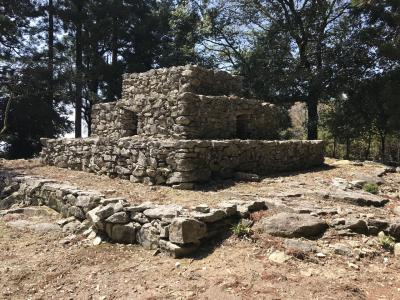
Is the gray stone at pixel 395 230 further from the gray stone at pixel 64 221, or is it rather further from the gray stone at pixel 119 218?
the gray stone at pixel 64 221

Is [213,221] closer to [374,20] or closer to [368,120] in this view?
[368,120]

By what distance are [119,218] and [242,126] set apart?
20.1ft

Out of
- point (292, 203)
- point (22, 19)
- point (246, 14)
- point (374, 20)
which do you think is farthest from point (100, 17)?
point (292, 203)

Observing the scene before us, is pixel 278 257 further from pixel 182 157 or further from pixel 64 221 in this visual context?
pixel 64 221

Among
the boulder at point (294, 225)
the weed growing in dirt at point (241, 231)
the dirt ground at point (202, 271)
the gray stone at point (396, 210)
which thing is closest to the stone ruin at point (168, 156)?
the weed growing in dirt at point (241, 231)

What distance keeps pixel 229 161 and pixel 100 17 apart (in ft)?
61.9

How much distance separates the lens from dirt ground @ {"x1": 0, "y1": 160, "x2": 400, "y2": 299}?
4.56 metres

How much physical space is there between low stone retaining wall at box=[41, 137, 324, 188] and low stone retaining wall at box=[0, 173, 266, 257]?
167cm

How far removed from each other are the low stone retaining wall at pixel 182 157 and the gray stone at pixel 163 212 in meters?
2.07

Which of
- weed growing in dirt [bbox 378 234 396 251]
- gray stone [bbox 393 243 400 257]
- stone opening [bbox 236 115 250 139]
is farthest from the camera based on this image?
stone opening [bbox 236 115 250 139]

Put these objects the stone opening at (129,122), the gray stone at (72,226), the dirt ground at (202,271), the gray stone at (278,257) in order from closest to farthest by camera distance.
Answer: the dirt ground at (202,271) < the gray stone at (278,257) < the gray stone at (72,226) < the stone opening at (129,122)

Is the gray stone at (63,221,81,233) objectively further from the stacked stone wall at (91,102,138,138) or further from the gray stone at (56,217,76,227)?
the stacked stone wall at (91,102,138,138)

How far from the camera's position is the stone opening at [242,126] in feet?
37.8

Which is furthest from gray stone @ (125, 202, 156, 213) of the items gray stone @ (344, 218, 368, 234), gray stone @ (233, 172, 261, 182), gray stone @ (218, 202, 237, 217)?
gray stone @ (233, 172, 261, 182)
